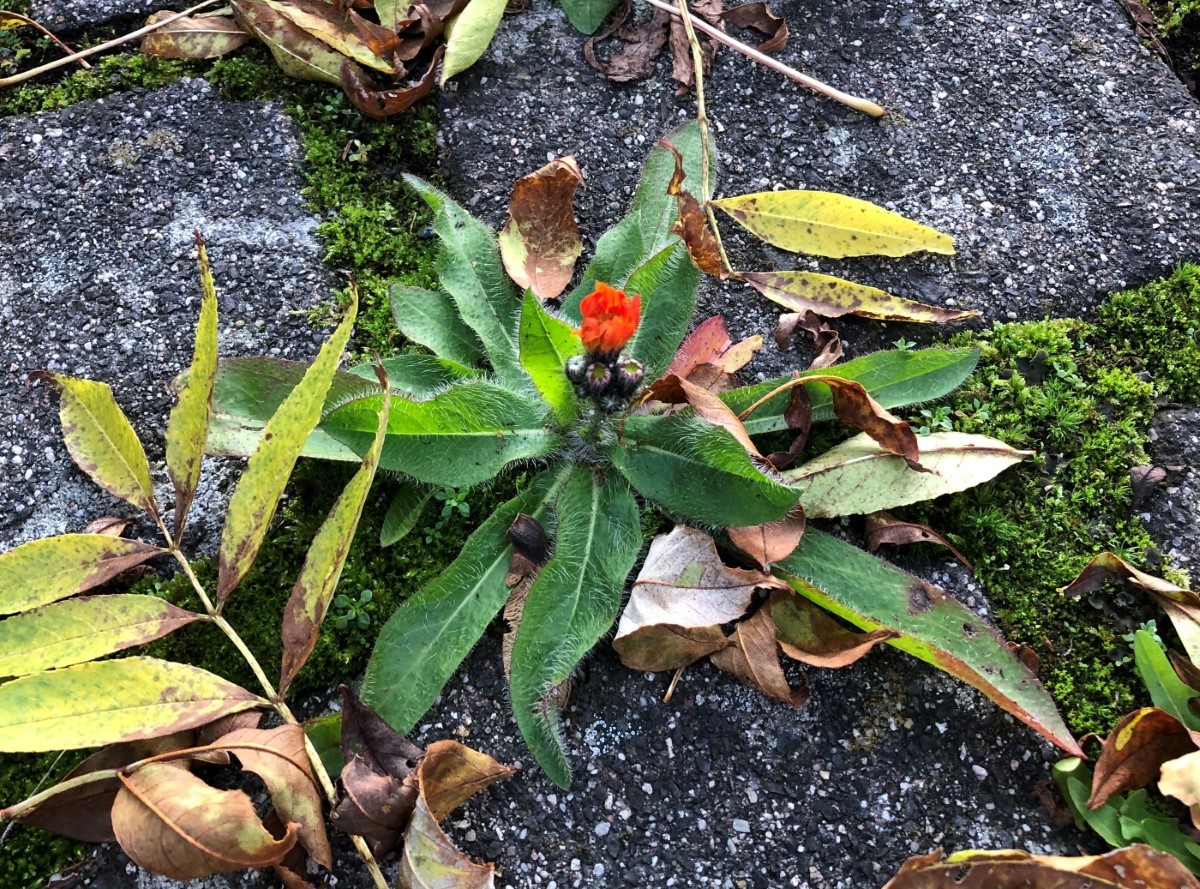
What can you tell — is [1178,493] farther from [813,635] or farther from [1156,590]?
[813,635]

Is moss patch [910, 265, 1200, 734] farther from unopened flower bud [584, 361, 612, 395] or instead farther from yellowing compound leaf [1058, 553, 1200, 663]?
unopened flower bud [584, 361, 612, 395]

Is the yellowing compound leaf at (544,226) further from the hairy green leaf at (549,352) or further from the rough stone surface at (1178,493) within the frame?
the rough stone surface at (1178,493)

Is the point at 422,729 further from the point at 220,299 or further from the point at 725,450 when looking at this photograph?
the point at 220,299

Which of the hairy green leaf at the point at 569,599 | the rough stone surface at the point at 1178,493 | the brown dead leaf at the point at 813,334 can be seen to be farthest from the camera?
the brown dead leaf at the point at 813,334

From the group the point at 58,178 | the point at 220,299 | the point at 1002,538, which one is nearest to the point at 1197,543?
the point at 1002,538

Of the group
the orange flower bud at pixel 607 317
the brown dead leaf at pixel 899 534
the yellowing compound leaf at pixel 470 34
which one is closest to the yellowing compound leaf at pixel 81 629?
the orange flower bud at pixel 607 317

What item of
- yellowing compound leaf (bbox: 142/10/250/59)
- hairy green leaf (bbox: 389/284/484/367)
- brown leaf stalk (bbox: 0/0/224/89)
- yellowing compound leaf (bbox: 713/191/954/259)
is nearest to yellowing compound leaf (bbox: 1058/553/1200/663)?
yellowing compound leaf (bbox: 713/191/954/259)
